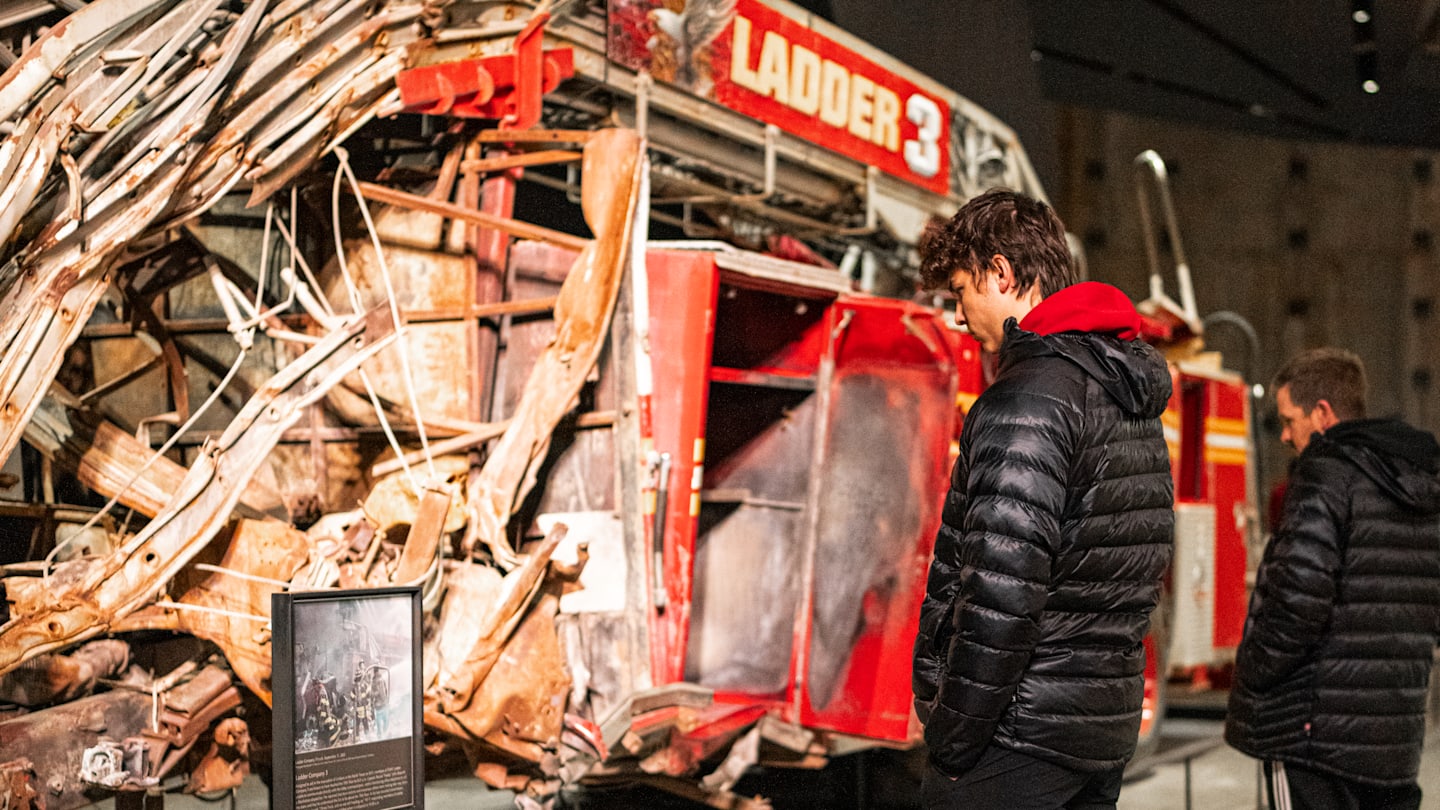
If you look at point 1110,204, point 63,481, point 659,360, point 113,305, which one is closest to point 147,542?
point 63,481

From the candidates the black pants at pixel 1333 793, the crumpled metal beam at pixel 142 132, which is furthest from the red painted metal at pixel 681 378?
the black pants at pixel 1333 793

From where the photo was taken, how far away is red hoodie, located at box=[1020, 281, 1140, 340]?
2.39 m

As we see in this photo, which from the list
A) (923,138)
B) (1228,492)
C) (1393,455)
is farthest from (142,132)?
(1228,492)

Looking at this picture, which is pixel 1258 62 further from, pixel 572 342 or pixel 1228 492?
pixel 572 342

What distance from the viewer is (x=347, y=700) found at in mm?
2787

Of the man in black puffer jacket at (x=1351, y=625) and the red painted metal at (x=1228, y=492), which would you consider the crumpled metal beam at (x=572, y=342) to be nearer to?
the man in black puffer jacket at (x=1351, y=625)

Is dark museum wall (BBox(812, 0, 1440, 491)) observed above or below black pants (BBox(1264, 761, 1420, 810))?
above

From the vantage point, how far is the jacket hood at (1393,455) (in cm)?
362

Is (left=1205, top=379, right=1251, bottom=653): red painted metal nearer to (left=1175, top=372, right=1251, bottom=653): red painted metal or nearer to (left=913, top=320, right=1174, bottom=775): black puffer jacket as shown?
(left=1175, top=372, right=1251, bottom=653): red painted metal

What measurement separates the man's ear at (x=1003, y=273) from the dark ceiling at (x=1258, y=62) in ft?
18.2

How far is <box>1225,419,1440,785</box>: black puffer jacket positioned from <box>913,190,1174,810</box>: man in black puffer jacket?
1.35m

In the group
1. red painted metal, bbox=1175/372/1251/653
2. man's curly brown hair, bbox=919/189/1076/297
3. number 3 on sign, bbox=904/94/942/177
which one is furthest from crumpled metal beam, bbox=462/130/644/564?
red painted metal, bbox=1175/372/1251/653

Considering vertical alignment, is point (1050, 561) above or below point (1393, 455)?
below

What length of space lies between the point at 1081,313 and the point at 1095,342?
0.19 feet
